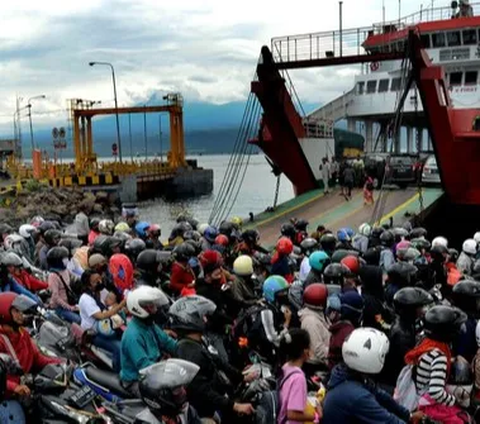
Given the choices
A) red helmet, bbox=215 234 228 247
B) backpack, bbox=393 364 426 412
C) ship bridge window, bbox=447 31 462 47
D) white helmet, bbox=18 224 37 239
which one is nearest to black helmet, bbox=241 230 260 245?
red helmet, bbox=215 234 228 247

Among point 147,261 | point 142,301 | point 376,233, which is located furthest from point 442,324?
point 376,233

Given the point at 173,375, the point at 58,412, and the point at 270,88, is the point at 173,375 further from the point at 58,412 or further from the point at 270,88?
the point at 270,88

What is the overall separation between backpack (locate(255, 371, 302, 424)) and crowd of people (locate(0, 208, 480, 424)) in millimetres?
12

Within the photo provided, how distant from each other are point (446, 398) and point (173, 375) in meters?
1.86

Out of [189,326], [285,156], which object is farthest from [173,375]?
[285,156]

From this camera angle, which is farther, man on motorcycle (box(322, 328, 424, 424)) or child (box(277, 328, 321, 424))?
child (box(277, 328, 321, 424))

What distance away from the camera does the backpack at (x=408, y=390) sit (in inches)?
166

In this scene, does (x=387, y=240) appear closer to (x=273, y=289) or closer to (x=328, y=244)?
(x=328, y=244)

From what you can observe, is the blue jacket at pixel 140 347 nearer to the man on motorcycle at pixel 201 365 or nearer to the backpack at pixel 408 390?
the man on motorcycle at pixel 201 365

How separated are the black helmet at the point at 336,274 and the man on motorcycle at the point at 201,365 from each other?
207 cm

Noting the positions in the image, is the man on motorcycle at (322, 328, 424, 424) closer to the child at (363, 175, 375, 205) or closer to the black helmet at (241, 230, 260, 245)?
the black helmet at (241, 230, 260, 245)

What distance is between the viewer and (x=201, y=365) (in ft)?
14.1

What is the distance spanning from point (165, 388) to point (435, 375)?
71.3 inches

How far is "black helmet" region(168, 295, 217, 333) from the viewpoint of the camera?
14.7 ft
